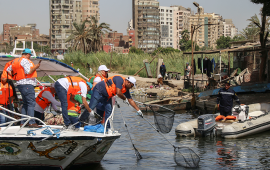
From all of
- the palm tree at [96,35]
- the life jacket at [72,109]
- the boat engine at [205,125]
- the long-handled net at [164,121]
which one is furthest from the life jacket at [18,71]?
the palm tree at [96,35]

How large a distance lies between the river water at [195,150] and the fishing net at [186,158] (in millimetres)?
184

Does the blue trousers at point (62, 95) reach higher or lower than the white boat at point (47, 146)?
higher

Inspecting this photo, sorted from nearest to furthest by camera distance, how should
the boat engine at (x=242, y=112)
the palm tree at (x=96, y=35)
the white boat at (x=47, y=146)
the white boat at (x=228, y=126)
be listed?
the white boat at (x=47, y=146), the white boat at (x=228, y=126), the boat engine at (x=242, y=112), the palm tree at (x=96, y=35)

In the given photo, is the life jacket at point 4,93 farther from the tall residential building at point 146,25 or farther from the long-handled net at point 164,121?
the tall residential building at point 146,25

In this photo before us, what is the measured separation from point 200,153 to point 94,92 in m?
4.28

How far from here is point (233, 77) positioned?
73.9 feet

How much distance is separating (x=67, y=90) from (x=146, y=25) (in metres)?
152

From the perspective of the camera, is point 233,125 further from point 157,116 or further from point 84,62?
point 84,62

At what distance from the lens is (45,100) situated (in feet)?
30.6

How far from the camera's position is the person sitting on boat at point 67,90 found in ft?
28.2

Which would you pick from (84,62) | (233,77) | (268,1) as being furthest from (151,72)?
(268,1)

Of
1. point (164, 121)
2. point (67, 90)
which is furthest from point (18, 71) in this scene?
point (164, 121)

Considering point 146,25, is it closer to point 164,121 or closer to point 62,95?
point 164,121

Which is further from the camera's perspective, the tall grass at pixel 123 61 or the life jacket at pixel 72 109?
the tall grass at pixel 123 61
